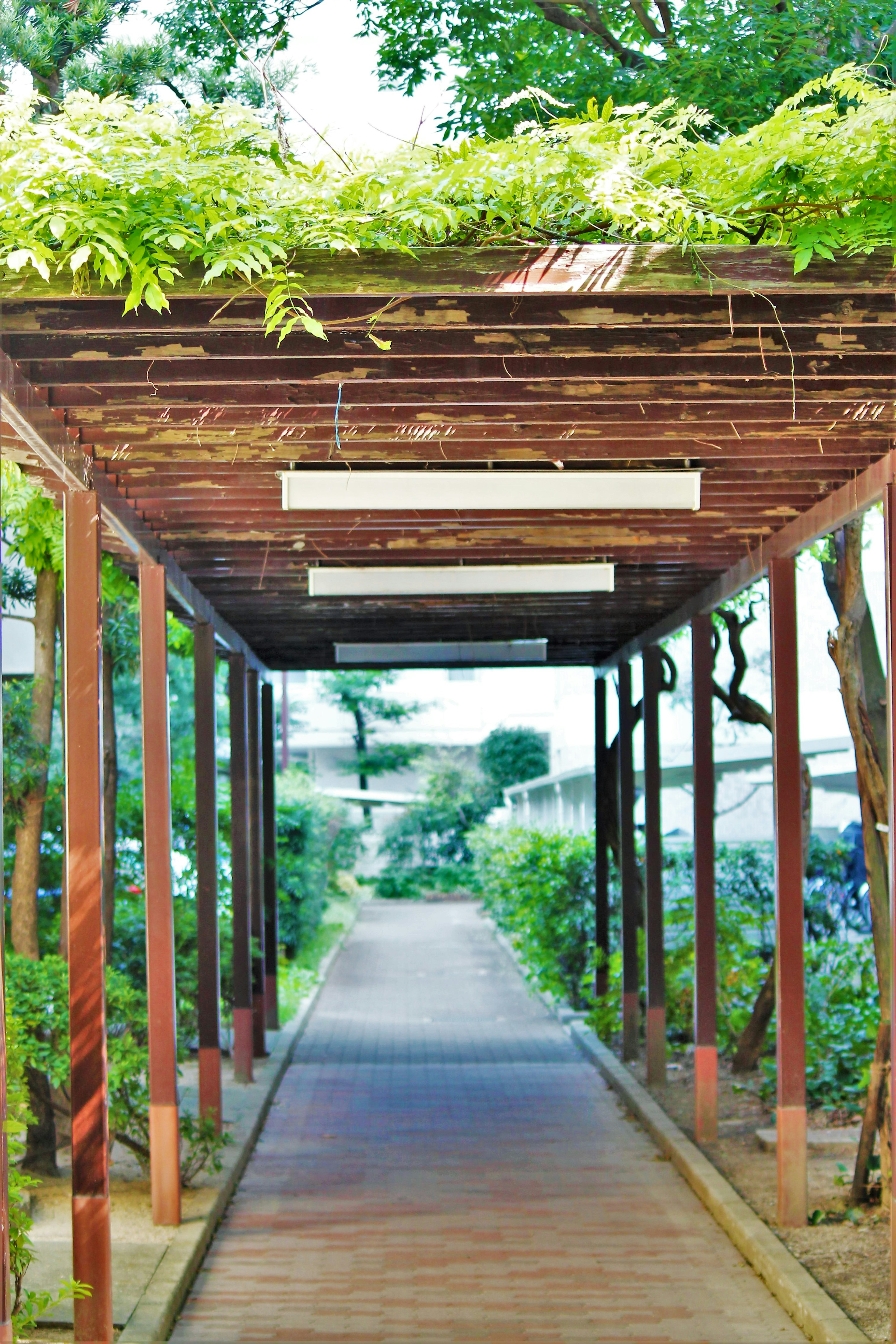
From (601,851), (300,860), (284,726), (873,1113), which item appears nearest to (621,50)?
(873,1113)

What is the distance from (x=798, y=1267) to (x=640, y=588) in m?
4.14

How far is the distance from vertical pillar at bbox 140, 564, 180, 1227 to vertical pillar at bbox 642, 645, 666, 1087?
427cm

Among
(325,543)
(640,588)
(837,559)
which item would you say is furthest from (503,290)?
(640,588)

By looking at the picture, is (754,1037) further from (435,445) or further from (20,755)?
(435,445)

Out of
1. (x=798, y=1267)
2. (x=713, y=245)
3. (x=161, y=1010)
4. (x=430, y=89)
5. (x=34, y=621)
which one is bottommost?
(x=798, y=1267)

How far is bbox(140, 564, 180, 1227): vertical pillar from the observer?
630 cm

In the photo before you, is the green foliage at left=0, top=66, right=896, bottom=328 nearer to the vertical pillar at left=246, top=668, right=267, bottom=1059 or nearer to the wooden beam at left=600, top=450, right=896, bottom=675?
the wooden beam at left=600, top=450, right=896, bottom=675

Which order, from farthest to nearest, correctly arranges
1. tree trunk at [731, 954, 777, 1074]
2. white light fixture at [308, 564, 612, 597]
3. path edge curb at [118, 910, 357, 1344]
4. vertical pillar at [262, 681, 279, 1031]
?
vertical pillar at [262, 681, 279, 1031] < tree trunk at [731, 954, 777, 1074] < white light fixture at [308, 564, 612, 597] < path edge curb at [118, 910, 357, 1344]

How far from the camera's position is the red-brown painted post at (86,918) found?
4707 mm

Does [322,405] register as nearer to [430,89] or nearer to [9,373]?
[9,373]

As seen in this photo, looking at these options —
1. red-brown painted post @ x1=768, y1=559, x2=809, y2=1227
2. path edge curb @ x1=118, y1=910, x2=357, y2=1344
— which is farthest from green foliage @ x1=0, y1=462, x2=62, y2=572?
red-brown painted post @ x1=768, y1=559, x2=809, y2=1227

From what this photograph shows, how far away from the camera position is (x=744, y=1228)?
625 centimetres

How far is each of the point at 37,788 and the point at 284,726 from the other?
21058 mm

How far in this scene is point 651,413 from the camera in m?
4.66
